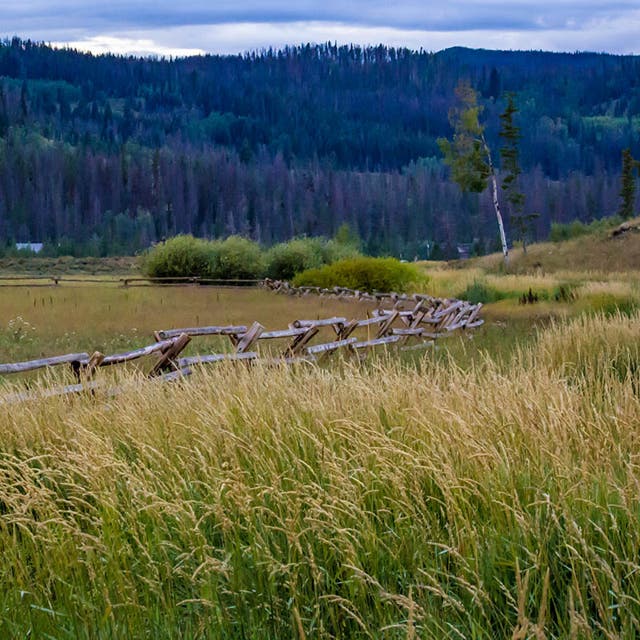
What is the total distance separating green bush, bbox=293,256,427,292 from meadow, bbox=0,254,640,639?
1120 inches

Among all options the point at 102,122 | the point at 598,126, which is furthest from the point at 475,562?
the point at 598,126

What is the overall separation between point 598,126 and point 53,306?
6775 inches

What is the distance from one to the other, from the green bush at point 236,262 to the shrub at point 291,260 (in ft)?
1.91

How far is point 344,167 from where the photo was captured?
161000 millimetres

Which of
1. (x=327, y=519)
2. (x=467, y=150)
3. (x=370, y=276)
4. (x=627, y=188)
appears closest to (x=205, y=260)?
(x=370, y=276)

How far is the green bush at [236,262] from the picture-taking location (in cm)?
4306

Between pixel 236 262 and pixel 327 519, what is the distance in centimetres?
3876

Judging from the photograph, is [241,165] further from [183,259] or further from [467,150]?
[183,259]

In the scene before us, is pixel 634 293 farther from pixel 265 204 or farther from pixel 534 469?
pixel 265 204

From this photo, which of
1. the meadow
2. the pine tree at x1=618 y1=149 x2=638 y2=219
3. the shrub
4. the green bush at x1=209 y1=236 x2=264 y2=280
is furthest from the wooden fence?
the pine tree at x1=618 y1=149 x2=638 y2=219

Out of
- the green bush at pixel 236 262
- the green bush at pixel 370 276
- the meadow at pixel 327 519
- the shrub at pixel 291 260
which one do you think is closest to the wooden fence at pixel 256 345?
the meadow at pixel 327 519

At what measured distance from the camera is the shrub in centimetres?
4159

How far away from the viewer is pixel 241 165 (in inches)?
5217

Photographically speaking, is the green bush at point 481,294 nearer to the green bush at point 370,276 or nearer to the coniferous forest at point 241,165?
the green bush at point 370,276
